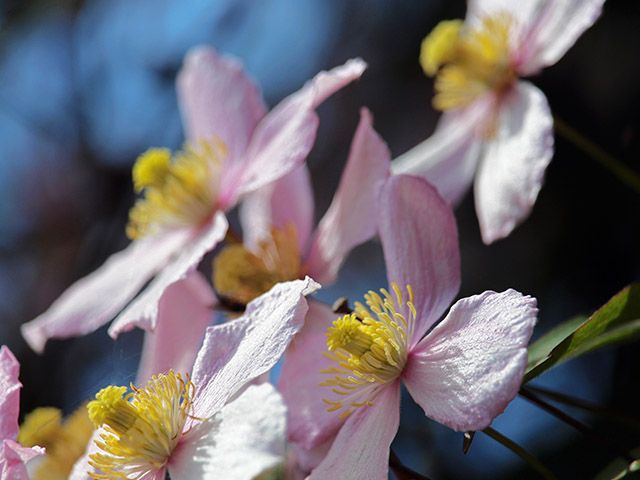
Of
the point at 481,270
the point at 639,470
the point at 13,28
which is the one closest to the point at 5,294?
the point at 13,28

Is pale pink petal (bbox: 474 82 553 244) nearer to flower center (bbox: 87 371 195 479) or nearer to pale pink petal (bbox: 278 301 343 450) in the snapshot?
pale pink petal (bbox: 278 301 343 450)

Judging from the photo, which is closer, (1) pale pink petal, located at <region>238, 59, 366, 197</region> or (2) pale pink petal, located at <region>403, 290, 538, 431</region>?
(2) pale pink petal, located at <region>403, 290, 538, 431</region>

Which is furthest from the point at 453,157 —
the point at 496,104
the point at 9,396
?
the point at 9,396

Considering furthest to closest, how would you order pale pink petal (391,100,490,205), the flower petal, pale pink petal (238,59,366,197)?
pale pink petal (391,100,490,205) → pale pink petal (238,59,366,197) → the flower petal

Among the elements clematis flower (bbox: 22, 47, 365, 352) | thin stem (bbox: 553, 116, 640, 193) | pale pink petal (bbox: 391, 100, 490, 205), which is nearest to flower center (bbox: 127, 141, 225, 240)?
clematis flower (bbox: 22, 47, 365, 352)

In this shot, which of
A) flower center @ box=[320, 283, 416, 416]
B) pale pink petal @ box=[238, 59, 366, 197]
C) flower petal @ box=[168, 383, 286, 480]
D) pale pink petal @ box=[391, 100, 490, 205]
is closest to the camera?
flower petal @ box=[168, 383, 286, 480]

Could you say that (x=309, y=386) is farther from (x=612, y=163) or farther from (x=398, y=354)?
(x=612, y=163)
